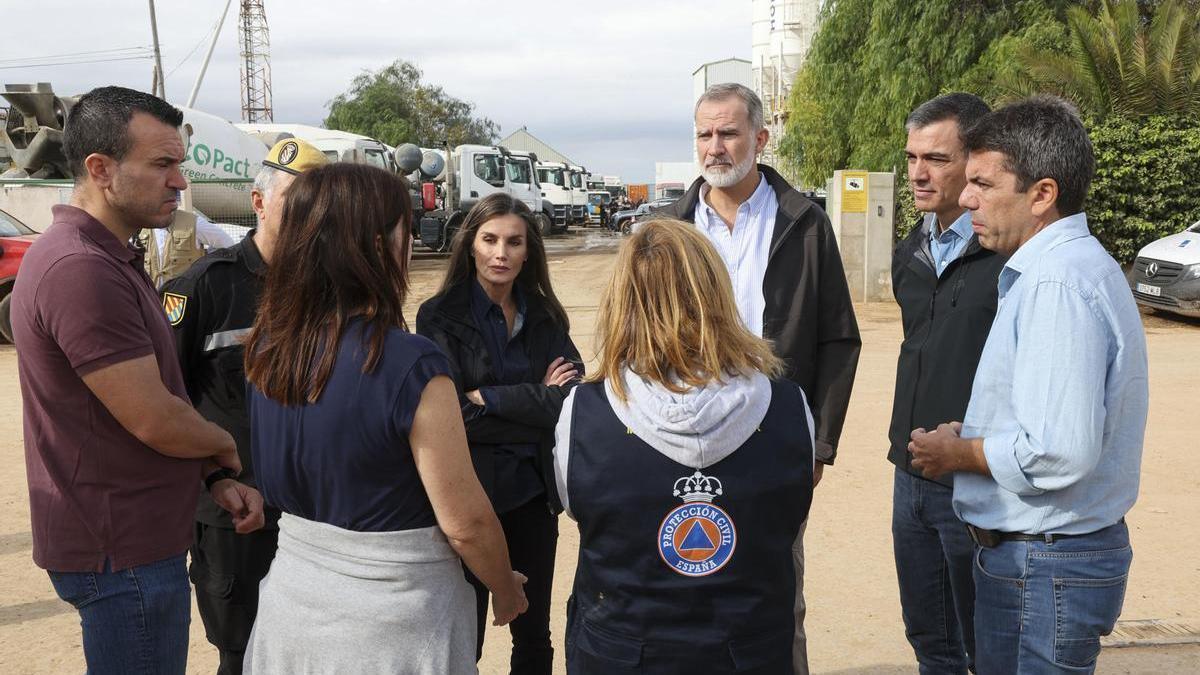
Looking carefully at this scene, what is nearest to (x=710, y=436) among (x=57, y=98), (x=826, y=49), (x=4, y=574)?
(x=4, y=574)

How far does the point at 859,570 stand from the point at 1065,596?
282 centimetres

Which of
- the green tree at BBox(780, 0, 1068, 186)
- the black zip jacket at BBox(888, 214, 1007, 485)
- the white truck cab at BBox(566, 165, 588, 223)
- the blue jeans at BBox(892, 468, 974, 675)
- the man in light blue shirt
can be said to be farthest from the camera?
the white truck cab at BBox(566, 165, 588, 223)

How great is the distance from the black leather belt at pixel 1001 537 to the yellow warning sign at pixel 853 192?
13.3 meters

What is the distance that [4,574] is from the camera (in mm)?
5133

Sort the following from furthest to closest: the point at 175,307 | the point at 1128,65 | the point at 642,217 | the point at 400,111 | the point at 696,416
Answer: the point at 400,111 < the point at 1128,65 < the point at 175,307 < the point at 642,217 < the point at 696,416

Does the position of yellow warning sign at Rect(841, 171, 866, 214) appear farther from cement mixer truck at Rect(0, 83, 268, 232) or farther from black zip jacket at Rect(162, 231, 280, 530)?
black zip jacket at Rect(162, 231, 280, 530)

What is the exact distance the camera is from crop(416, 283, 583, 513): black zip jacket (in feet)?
10.8

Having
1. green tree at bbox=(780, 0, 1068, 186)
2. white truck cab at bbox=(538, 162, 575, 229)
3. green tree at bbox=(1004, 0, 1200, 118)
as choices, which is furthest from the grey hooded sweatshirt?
white truck cab at bbox=(538, 162, 575, 229)

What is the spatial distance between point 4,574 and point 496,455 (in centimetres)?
327

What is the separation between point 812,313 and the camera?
3473mm

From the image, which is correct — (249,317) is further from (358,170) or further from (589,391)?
(589,391)

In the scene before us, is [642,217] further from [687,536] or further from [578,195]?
[578,195]

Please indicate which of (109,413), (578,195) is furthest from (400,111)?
(109,413)

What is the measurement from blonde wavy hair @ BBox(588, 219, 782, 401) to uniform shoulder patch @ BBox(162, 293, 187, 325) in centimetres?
131
